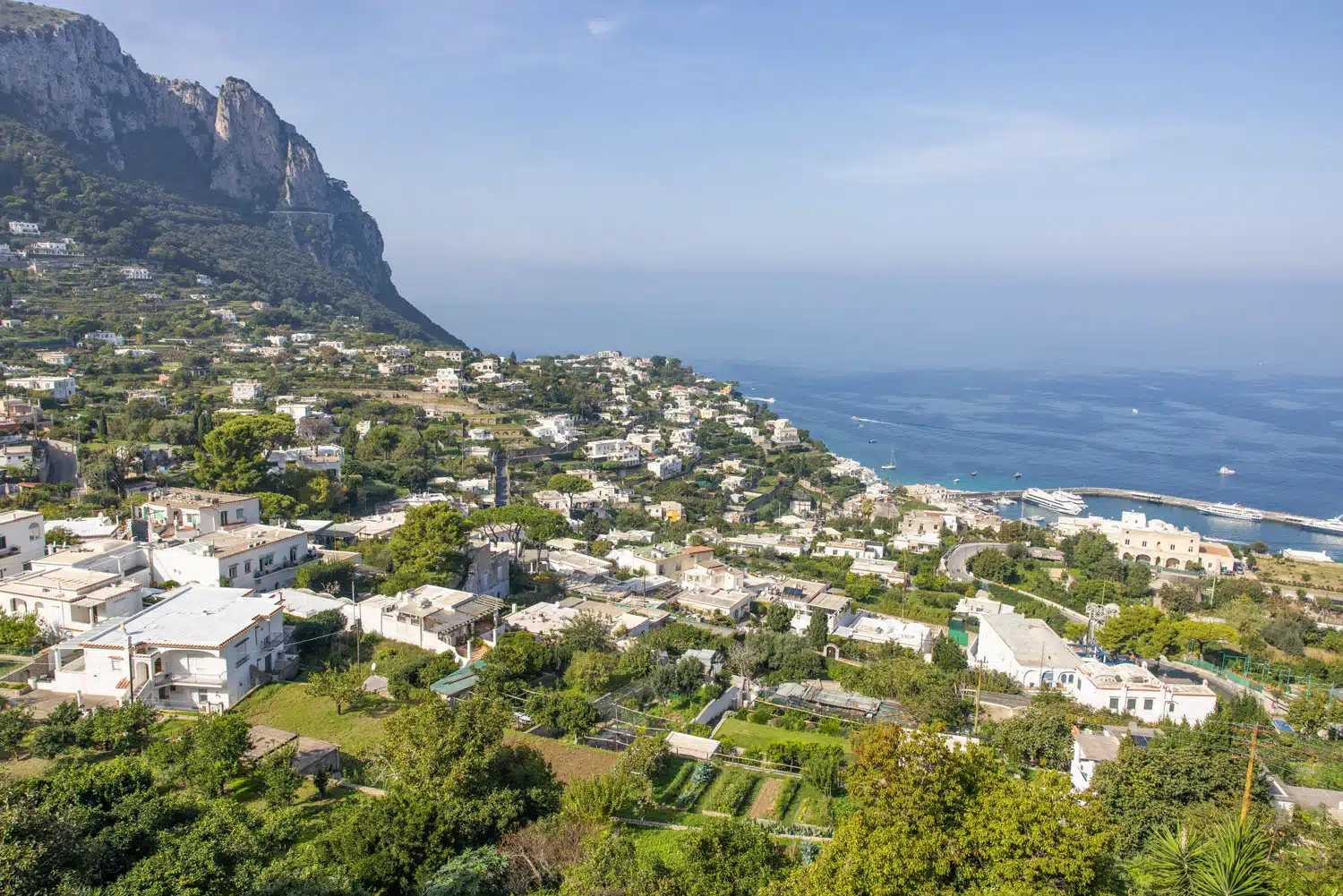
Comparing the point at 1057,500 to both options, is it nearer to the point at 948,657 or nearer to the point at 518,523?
the point at 948,657

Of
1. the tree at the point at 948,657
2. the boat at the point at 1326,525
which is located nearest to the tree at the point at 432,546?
the tree at the point at 948,657

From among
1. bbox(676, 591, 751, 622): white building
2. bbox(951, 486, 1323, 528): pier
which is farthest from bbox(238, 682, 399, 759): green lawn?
bbox(951, 486, 1323, 528): pier

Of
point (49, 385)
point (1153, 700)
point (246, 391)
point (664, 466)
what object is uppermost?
point (49, 385)

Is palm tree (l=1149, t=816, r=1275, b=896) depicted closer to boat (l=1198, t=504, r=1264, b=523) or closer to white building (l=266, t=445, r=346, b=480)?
white building (l=266, t=445, r=346, b=480)

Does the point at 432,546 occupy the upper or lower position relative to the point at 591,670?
upper

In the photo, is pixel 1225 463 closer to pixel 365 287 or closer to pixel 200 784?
pixel 200 784

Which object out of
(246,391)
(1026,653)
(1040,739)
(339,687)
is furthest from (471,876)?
(246,391)

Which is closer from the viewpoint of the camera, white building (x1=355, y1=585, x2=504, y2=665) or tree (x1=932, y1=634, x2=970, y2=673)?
white building (x1=355, y1=585, x2=504, y2=665)
